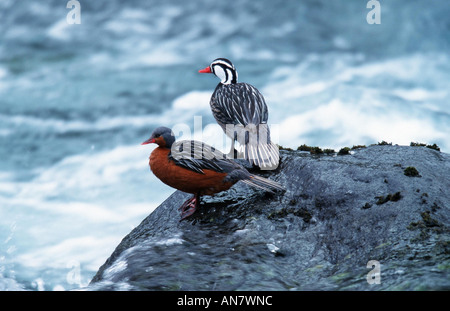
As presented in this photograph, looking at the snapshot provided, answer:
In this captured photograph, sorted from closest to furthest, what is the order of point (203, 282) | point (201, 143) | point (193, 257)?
point (203, 282) → point (193, 257) → point (201, 143)

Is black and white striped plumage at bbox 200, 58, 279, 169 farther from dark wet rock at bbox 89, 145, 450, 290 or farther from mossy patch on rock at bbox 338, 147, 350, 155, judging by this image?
mossy patch on rock at bbox 338, 147, 350, 155

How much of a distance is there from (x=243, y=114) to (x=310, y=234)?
319cm

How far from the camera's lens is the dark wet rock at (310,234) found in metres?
4.76

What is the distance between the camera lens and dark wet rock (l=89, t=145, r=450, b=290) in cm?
476

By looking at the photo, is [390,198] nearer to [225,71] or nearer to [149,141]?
[149,141]

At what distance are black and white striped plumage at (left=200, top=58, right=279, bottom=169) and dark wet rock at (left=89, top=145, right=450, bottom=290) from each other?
16.9 inches

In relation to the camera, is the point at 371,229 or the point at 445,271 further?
the point at 371,229

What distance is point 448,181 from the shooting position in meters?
6.43

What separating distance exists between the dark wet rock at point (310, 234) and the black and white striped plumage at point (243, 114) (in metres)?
0.43

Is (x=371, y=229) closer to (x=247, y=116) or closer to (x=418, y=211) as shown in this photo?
(x=418, y=211)
